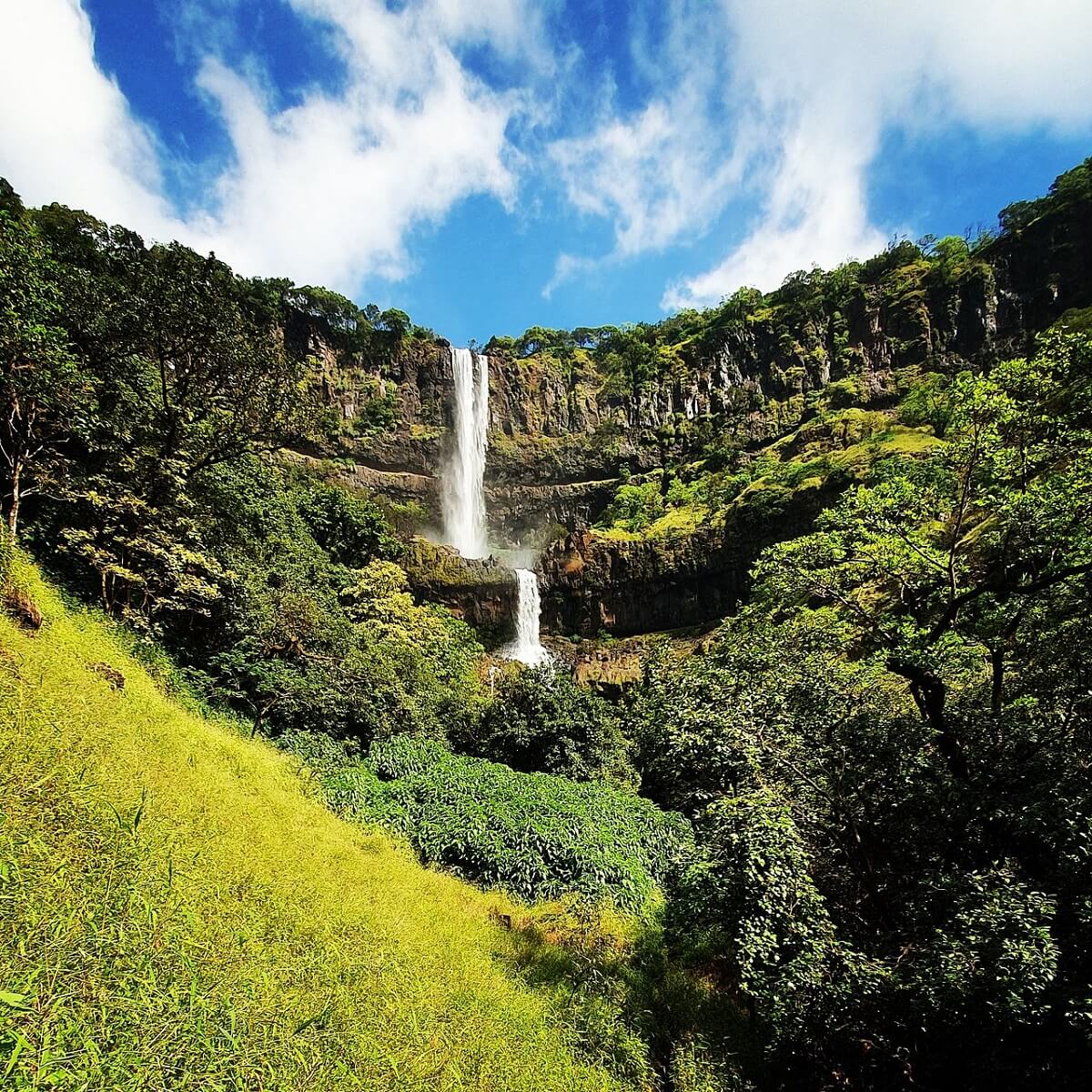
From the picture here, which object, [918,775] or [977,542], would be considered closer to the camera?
[918,775]

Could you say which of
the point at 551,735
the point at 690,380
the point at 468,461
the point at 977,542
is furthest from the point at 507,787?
the point at 690,380

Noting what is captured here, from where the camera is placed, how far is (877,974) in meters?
4.05

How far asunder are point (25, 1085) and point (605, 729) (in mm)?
12475

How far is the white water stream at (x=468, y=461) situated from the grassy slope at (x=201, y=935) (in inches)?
1374

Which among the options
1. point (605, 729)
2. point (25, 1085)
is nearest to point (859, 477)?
point (605, 729)

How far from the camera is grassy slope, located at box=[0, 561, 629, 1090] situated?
2418 mm

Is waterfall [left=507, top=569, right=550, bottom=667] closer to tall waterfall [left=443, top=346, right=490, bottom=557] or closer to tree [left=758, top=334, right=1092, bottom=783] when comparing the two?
tall waterfall [left=443, top=346, right=490, bottom=557]

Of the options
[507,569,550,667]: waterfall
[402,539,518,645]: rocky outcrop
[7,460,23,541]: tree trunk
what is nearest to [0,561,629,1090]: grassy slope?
[7,460,23,541]: tree trunk

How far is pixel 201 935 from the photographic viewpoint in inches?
132

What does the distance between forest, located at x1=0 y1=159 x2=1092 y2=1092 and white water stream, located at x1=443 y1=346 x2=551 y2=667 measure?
27103 mm

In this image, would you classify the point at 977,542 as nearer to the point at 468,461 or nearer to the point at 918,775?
the point at 918,775

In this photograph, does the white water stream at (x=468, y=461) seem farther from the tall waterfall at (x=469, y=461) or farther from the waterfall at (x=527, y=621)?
the waterfall at (x=527, y=621)

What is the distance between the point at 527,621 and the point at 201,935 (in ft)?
90.1

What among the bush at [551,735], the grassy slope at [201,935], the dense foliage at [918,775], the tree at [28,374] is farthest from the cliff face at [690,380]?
the grassy slope at [201,935]
